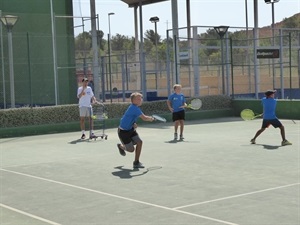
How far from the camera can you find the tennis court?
6.79 m

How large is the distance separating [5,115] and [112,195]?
1028cm

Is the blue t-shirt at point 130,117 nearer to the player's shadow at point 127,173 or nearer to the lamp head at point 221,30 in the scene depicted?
the player's shadow at point 127,173

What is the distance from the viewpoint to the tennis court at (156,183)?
6.79m

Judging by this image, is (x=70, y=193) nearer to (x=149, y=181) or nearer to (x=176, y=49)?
(x=149, y=181)

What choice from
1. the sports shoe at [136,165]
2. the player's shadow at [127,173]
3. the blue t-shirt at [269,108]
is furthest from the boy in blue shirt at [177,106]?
the player's shadow at [127,173]

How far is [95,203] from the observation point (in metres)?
7.56

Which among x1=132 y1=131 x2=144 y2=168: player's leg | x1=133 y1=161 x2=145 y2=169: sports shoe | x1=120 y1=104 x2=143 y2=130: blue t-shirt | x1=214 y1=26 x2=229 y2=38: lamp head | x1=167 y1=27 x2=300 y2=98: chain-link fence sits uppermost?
x1=214 y1=26 x2=229 y2=38: lamp head

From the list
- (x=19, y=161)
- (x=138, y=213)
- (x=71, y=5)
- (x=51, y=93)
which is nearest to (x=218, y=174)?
(x=138, y=213)

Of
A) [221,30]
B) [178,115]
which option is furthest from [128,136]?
[221,30]

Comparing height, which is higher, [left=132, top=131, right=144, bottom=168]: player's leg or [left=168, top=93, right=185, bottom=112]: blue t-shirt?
[left=168, top=93, right=185, bottom=112]: blue t-shirt

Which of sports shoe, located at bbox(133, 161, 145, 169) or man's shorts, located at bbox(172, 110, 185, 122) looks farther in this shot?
man's shorts, located at bbox(172, 110, 185, 122)

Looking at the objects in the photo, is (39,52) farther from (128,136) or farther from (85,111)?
(128,136)

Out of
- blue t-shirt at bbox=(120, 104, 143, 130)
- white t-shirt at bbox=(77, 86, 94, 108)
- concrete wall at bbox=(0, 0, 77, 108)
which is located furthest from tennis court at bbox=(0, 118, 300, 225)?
concrete wall at bbox=(0, 0, 77, 108)

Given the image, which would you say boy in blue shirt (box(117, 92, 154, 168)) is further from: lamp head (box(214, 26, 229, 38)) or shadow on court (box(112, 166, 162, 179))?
lamp head (box(214, 26, 229, 38))
